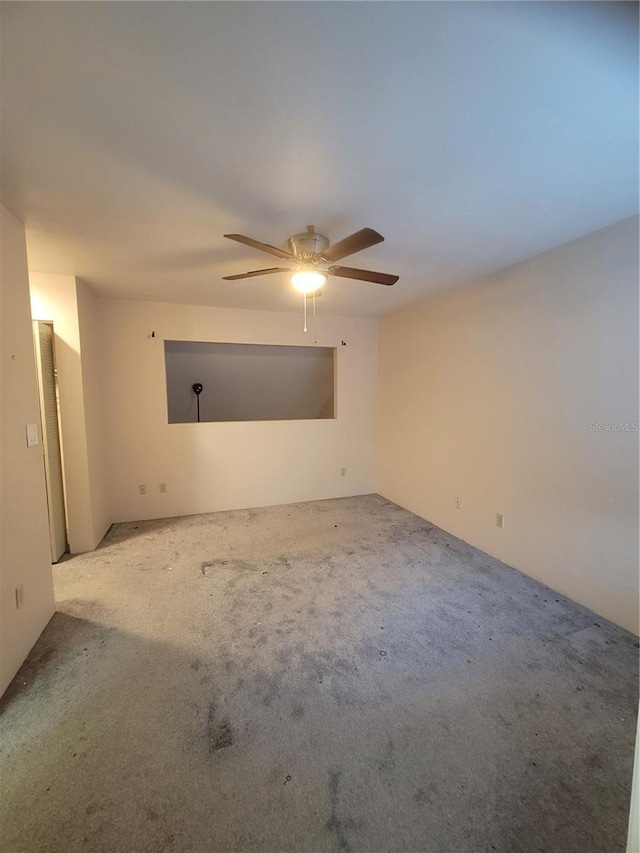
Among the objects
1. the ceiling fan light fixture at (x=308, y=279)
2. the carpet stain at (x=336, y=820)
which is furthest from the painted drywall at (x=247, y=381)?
the carpet stain at (x=336, y=820)

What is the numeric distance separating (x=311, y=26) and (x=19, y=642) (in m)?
2.75

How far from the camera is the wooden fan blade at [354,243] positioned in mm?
1601

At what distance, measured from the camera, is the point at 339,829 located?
1.09 m

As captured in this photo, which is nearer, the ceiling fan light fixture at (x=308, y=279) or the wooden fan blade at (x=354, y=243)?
the wooden fan blade at (x=354, y=243)

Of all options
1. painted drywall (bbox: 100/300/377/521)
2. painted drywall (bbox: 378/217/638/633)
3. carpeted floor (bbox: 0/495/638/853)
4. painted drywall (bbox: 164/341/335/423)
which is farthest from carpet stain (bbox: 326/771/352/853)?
painted drywall (bbox: 164/341/335/423)

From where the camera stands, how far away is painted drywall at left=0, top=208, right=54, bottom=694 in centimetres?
166

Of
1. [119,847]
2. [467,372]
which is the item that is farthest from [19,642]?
[467,372]

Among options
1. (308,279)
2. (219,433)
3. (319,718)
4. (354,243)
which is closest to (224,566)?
(319,718)

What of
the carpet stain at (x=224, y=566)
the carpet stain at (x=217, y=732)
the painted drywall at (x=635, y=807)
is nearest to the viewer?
the painted drywall at (x=635, y=807)

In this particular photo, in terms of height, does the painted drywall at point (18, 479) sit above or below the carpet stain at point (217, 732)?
above

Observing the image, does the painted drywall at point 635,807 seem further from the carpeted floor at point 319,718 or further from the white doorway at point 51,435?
the white doorway at point 51,435

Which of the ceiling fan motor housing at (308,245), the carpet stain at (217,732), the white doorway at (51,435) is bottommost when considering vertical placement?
the carpet stain at (217,732)

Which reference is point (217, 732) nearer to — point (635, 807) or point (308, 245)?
point (635, 807)

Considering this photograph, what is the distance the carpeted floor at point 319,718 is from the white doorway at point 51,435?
52 centimetres
